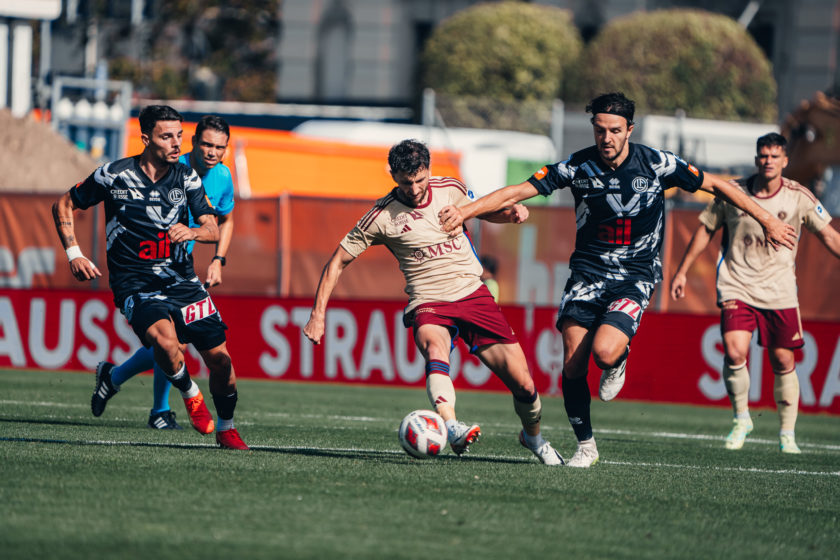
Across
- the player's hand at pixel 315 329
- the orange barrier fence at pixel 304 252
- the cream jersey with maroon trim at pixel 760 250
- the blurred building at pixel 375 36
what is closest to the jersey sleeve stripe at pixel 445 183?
the player's hand at pixel 315 329

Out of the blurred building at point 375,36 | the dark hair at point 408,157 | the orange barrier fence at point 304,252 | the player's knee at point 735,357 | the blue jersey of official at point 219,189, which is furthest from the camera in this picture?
the blurred building at point 375,36

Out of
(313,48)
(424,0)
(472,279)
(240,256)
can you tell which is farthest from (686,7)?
(472,279)

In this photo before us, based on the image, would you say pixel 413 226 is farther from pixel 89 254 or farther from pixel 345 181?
pixel 345 181

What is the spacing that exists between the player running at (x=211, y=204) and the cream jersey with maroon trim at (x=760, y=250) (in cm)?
379

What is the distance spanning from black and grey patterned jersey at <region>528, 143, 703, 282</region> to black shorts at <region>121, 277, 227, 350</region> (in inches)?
87.6

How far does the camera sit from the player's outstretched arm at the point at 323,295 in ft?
25.4

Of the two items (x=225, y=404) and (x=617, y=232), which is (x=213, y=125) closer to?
(x=225, y=404)

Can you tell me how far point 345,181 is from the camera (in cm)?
Result: 2241

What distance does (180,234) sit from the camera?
8.18 m

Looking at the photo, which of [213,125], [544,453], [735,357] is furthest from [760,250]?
[213,125]

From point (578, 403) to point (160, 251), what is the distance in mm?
2794

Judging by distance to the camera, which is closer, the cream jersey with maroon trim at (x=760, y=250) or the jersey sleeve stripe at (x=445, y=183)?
the jersey sleeve stripe at (x=445, y=183)

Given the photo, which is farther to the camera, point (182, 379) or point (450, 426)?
point (182, 379)

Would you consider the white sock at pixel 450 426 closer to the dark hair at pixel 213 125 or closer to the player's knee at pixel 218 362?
the player's knee at pixel 218 362
